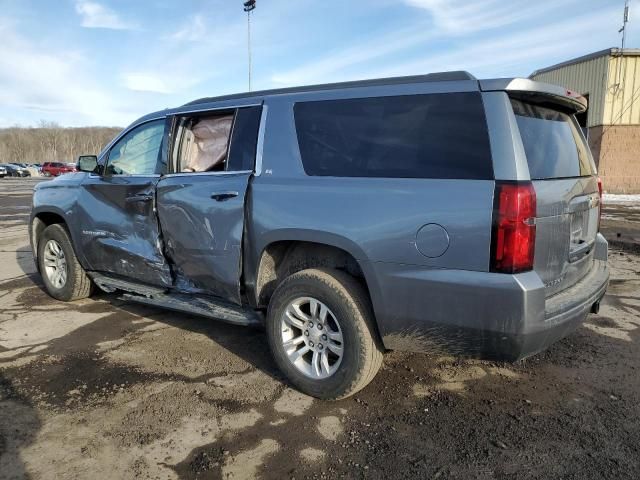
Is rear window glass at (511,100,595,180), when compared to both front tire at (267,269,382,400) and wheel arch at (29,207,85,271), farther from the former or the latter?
wheel arch at (29,207,85,271)

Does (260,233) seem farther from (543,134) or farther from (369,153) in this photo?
(543,134)

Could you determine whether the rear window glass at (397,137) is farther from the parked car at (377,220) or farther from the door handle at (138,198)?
the door handle at (138,198)

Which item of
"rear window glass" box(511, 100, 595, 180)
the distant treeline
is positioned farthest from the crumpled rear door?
the distant treeline

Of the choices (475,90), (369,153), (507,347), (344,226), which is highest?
(475,90)

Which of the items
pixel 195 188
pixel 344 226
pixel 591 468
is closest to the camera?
pixel 591 468

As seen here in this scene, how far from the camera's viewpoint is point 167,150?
4.29 metres

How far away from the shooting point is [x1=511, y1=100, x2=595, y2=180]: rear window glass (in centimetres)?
280

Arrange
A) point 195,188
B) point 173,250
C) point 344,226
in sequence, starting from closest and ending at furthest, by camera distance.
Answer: point 344,226, point 195,188, point 173,250

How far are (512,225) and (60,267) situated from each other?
4.97 m

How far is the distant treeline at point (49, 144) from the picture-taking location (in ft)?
378

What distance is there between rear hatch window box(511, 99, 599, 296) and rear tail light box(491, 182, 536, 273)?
0.32ft

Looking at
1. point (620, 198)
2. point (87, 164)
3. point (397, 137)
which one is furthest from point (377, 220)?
point (620, 198)

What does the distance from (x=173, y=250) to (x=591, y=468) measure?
3.28 meters

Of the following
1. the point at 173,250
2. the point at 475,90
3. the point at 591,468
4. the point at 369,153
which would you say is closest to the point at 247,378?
the point at 173,250
